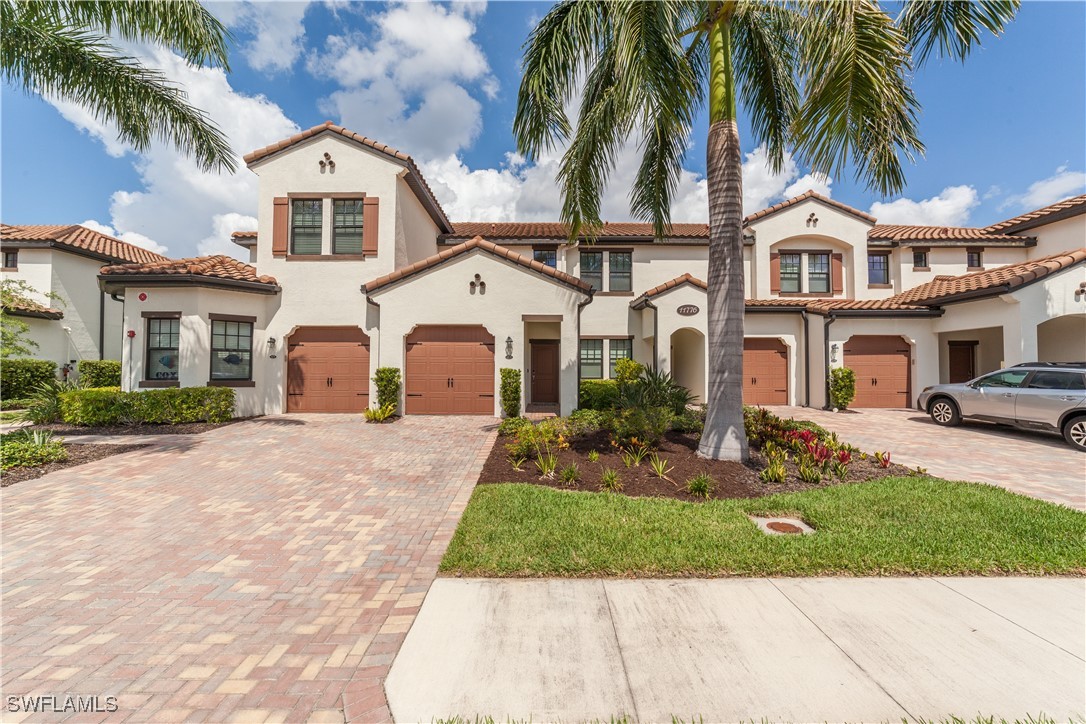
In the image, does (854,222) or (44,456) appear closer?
(44,456)

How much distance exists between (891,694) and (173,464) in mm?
10201

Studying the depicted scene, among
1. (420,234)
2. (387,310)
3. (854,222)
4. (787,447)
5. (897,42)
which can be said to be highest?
(854,222)

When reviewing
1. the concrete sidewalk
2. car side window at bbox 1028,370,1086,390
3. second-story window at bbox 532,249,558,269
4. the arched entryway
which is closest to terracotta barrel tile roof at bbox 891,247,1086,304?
car side window at bbox 1028,370,1086,390

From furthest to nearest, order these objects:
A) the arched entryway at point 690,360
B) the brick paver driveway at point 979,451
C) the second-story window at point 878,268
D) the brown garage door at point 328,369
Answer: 1. the second-story window at point 878,268
2. the arched entryway at point 690,360
3. the brown garage door at point 328,369
4. the brick paver driveway at point 979,451

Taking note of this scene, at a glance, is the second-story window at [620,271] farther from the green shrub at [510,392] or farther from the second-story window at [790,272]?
the green shrub at [510,392]

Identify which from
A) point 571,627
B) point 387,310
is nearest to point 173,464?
point 387,310

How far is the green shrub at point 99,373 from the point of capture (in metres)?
15.7

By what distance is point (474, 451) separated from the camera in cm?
856

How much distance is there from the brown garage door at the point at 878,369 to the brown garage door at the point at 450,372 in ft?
45.0

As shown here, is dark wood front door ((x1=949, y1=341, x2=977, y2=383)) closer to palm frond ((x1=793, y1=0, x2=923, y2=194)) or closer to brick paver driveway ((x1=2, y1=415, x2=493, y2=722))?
palm frond ((x1=793, y1=0, x2=923, y2=194))

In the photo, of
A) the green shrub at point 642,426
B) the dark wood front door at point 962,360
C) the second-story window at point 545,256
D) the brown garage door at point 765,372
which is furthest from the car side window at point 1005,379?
the second-story window at point 545,256

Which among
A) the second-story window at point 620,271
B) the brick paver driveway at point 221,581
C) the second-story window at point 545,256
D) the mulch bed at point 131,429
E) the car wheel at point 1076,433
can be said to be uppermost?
the second-story window at point 545,256

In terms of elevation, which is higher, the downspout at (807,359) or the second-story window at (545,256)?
the second-story window at (545,256)

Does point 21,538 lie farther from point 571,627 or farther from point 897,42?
point 897,42
